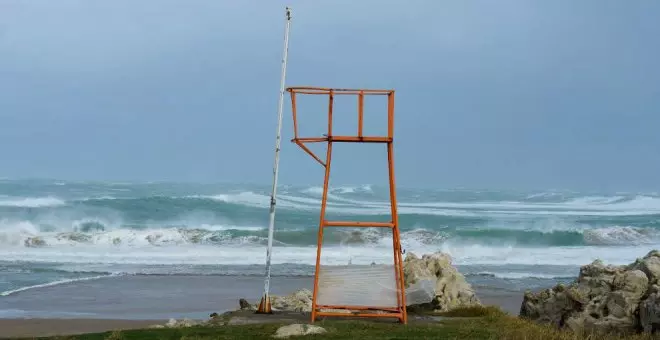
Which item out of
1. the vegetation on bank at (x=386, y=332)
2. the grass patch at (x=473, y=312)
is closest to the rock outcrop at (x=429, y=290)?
the grass patch at (x=473, y=312)

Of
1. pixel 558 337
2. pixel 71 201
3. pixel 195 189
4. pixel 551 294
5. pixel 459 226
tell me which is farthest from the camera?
pixel 195 189

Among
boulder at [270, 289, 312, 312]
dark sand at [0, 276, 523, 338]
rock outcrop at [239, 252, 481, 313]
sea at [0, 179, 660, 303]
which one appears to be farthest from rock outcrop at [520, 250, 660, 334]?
sea at [0, 179, 660, 303]

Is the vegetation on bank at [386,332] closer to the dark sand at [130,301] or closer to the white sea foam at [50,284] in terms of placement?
the dark sand at [130,301]

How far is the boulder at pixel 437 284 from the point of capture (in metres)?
14.1

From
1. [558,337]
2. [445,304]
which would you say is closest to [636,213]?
[445,304]

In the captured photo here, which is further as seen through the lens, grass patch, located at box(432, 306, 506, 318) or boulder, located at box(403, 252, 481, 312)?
boulder, located at box(403, 252, 481, 312)

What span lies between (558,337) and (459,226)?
40.5 metres

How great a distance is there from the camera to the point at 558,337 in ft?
32.3

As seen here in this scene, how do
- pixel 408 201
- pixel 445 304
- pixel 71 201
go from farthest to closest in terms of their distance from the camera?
pixel 408 201 < pixel 71 201 < pixel 445 304

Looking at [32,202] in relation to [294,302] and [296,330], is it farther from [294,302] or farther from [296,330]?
[296,330]

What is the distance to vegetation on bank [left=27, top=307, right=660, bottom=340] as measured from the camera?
1008cm

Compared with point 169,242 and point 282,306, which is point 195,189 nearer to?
point 169,242

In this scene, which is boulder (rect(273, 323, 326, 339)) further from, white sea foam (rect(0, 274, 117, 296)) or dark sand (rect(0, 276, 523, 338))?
white sea foam (rect(0, 274, 117, 296))

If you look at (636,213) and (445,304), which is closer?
(445,304)
